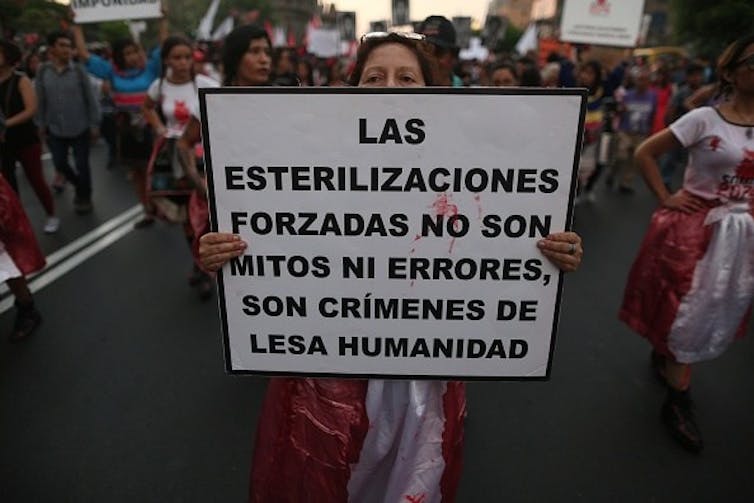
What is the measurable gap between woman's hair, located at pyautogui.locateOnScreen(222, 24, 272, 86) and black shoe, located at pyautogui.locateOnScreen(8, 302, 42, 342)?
195 cm

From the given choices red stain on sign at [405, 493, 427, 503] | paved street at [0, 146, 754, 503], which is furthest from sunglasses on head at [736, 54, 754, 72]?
red stain on sign at [405, 493, 427, 503]

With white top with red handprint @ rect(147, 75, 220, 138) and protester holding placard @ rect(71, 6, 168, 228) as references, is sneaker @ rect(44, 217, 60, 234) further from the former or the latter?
white top with red handprint @ rect(147, 75, 220, 138)

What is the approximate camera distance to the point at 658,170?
104 inches

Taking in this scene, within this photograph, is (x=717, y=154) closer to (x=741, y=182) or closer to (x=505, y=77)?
(x=741, y=182)

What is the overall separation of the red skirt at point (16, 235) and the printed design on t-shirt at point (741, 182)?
3646 mm

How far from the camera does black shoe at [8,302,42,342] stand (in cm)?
350

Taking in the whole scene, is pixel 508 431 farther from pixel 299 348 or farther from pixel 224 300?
pixel 224 300

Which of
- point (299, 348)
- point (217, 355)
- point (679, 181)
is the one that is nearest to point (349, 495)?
point (299, 348)

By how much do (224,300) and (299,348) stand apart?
232 millimetres

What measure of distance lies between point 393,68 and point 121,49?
6307 millimetres

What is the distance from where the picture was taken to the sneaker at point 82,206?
6.38 m

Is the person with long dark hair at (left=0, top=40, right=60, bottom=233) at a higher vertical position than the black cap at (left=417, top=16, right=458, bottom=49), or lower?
lower

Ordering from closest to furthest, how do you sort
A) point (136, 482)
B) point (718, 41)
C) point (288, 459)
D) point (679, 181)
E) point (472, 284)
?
point (472, 284)
point (288, 459)
point (136, 482)
point (718, 41)
point (679, 181)

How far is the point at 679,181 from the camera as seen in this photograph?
28.9 ft
